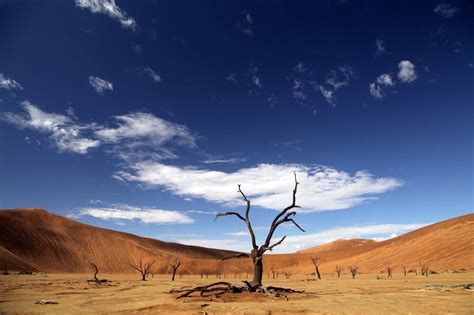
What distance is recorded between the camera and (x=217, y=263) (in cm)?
9444

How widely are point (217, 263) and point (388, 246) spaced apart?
149 feet

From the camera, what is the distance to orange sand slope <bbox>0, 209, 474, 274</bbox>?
57.3 m

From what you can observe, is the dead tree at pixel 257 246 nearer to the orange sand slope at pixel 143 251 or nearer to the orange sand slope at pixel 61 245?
the orange sand slope at pixel 143 251

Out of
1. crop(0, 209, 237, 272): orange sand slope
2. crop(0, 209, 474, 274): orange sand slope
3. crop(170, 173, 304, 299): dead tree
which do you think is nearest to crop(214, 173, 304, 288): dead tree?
crop(170, 173, 304, 299): dead tree

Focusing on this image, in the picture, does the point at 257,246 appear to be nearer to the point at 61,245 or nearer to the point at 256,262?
the point at 256,262

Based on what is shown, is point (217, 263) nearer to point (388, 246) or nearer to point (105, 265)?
point (105, 265)

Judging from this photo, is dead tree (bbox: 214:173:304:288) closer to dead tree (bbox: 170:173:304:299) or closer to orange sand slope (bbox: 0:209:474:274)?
dead tree (bbox: 170:173:304:299)

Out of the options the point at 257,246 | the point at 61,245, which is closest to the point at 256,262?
the point at 257,246

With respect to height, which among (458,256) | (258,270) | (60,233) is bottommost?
(258,270)

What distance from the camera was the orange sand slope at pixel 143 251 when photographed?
5728 centimetres

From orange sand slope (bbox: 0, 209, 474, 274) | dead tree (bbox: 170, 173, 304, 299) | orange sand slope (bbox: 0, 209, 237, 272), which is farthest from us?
orange sand slope (bbox: 0, 209, 237, 272)

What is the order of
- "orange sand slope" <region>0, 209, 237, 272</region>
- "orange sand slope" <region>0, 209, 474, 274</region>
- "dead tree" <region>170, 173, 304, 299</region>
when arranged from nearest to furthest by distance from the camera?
1. "dead tree" <region>170, 173, 304, 299</region>
2. "orange sand slope" <region>0, 209, 474, 274</region>
3. "orange sand slope" <region>0, 209, 237, 272</region>

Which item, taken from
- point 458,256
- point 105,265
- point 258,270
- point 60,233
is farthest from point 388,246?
point 60,233

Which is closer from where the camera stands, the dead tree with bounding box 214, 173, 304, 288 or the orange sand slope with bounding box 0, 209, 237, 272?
the dead tree with bounding box 214, 173, 304, 288
